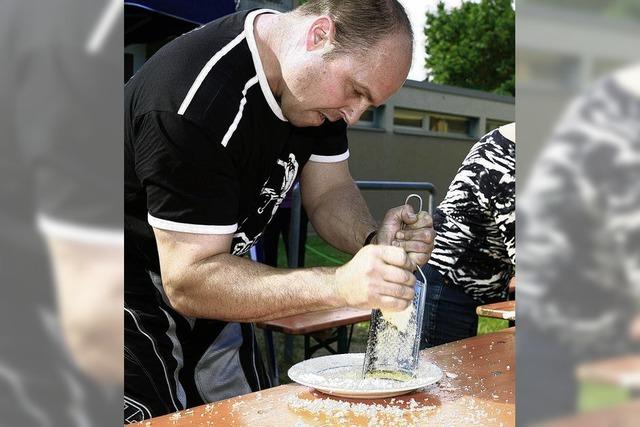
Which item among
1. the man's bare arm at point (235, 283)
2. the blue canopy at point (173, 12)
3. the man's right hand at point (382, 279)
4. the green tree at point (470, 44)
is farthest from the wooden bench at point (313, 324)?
the green tree at point (470, 44)

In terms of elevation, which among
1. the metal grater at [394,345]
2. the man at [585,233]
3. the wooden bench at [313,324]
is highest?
the man at [585,233]

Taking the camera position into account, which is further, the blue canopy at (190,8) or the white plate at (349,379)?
the blue canopy at (190,8)

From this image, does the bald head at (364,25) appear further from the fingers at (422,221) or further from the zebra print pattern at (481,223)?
the zebra print pattern at (481,223)

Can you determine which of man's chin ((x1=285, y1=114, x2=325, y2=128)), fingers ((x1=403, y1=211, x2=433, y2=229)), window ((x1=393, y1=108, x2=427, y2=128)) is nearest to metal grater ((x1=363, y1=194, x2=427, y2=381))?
fingers ((x1=403, y1=211, x2=433, y2=229))

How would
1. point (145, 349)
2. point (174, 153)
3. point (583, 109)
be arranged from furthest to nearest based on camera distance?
point (145, 349)
point (174, 153)
point (583, 109)

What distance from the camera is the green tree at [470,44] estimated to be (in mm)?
23812

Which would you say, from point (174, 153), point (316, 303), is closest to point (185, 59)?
point (174, 153)

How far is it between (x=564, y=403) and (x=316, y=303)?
3.80 feet

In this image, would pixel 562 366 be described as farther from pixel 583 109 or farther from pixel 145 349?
pixel 145 349

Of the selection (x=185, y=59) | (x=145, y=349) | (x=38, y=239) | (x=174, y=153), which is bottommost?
(x=145, y=349)

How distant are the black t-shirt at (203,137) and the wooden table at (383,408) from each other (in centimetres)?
41

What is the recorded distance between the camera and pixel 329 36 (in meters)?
1.67

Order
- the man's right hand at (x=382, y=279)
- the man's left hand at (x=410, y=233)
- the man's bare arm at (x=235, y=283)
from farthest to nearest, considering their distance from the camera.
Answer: the man's left hand at (x=410, y=233), the man's bare arm at (x=235, y=283), the man's right hand at (x=382, y=279)

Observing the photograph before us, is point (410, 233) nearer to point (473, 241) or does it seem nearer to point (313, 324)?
point (473, 241)
